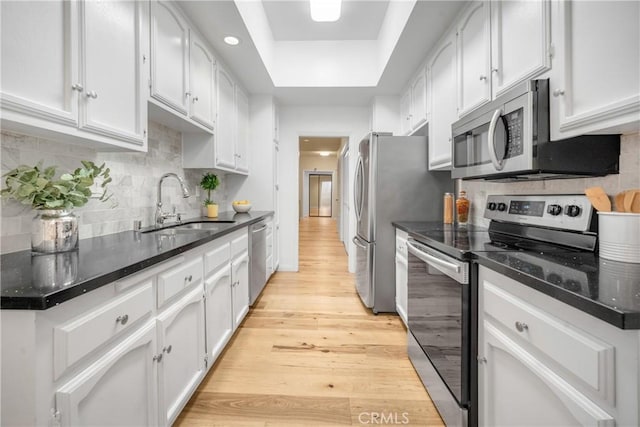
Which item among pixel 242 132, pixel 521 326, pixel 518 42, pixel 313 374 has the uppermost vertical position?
pixel 242 132

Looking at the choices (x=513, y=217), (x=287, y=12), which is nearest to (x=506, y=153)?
(x=513, y=217)

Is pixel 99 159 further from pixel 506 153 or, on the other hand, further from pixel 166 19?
pixel 506 153

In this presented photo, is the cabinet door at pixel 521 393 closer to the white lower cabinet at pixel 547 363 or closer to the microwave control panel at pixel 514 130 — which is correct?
the white lower cabinet at pixel 547 363

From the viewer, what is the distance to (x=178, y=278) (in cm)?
129

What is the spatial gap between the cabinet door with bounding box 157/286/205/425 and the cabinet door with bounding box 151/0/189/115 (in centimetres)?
122

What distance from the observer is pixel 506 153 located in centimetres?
139

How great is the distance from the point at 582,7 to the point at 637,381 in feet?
3.96

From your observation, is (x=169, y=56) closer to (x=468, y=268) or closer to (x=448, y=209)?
(x=468, y=268)

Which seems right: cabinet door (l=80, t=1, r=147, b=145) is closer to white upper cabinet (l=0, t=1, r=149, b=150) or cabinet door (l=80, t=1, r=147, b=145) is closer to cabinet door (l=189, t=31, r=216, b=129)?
white upper cabinet (l=0, t=1, r=149, b=150)

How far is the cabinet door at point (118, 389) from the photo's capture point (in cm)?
77

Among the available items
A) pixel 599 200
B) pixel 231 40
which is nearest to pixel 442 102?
pixel 599 200

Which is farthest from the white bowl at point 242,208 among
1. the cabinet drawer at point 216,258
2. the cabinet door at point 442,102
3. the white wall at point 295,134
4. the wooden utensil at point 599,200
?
the wooden utensil at point 599,200

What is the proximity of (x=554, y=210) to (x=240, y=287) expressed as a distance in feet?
6.80

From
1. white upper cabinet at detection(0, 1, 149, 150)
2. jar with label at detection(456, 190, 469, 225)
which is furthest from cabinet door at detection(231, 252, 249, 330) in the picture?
jar with label at detection(456, 190, 469, 225)
